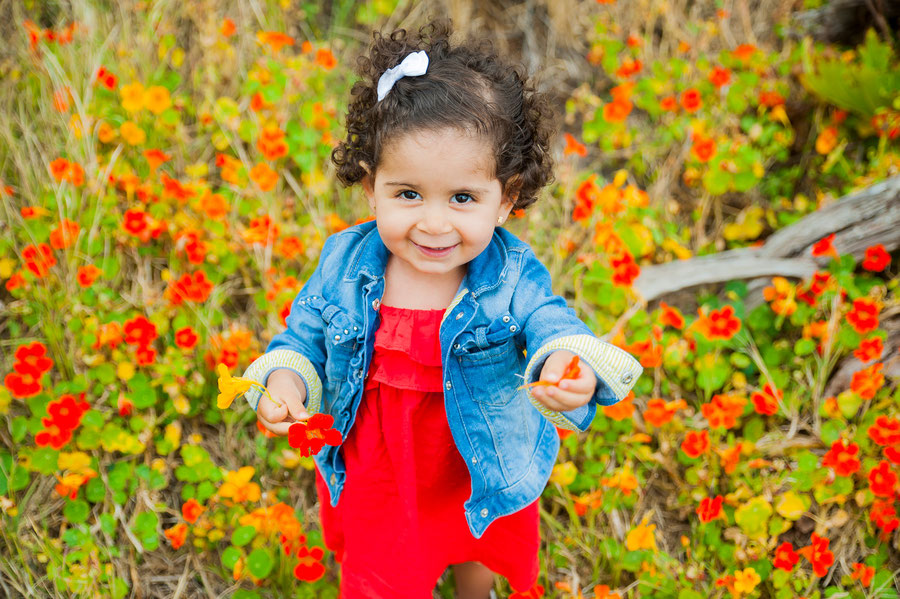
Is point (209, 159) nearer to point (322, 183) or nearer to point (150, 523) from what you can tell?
point (322, 183)

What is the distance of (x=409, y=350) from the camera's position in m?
1.60

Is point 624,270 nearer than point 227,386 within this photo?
No

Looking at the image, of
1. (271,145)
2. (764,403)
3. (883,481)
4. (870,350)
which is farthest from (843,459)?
(271,145)

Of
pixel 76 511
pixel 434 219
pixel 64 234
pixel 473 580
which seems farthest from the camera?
pixel 64 234

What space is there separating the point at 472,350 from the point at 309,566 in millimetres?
910

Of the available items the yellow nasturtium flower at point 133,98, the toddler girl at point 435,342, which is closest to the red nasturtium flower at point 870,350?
the toddler girl at point 435,342

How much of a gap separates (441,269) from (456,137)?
29 cm

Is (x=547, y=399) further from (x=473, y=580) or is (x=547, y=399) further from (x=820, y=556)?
(x=820, y=556)

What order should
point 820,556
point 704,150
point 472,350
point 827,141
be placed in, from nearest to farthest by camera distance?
point 472,350
point 820,556
point 704,150
point 827,141

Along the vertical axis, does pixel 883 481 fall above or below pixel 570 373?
below

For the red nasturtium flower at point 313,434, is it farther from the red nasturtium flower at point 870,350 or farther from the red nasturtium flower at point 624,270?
the red nasturtium flower at point 870,350

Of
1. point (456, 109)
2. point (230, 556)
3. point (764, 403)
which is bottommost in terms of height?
point (230, 556)

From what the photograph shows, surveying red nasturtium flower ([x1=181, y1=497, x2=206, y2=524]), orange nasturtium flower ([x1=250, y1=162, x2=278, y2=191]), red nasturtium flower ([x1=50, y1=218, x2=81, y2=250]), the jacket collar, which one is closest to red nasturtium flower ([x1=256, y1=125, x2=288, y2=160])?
orange nasturtium flower ([x1=250, y1=162, x2=278, y2=191])

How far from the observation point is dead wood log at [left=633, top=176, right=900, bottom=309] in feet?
9.18
